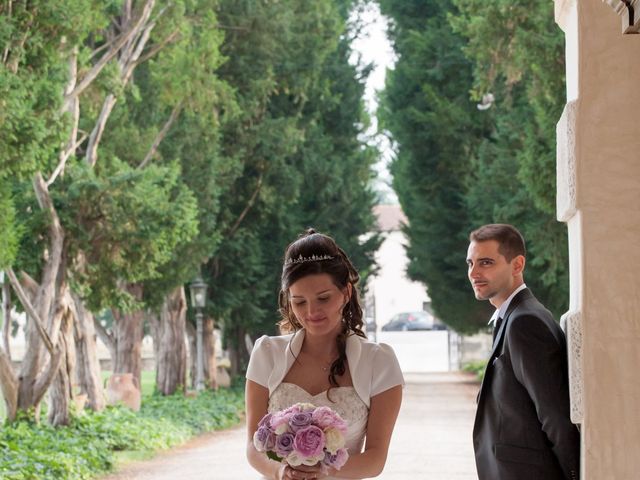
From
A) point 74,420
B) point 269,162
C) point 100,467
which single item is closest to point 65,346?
point 74,420

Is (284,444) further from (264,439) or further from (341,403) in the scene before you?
(341,403)

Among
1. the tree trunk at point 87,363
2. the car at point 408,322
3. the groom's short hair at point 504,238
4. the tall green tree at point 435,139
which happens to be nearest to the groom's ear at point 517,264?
the groom's short hair at point 504,238

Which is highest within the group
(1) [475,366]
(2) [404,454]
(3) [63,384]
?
(3) [63,384]

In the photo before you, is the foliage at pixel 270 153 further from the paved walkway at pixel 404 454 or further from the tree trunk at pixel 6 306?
the tree trunk at pixel 6 306

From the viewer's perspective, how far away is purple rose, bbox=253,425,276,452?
3.46 m

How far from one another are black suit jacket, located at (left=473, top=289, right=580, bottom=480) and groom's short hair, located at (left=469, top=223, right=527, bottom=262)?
0.32 meters

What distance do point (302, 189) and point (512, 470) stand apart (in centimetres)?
2432

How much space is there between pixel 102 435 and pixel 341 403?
11.7 meters

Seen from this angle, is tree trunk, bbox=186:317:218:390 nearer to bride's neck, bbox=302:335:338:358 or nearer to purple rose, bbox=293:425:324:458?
bride's neck, bbox=302:335:338:358

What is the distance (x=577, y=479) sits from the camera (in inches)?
162

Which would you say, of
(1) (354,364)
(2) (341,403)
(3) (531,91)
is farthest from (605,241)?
(3) (531,91)

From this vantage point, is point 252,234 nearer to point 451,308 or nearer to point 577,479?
point 451,308

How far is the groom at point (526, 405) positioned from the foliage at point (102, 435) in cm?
678

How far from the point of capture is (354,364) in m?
3.82
